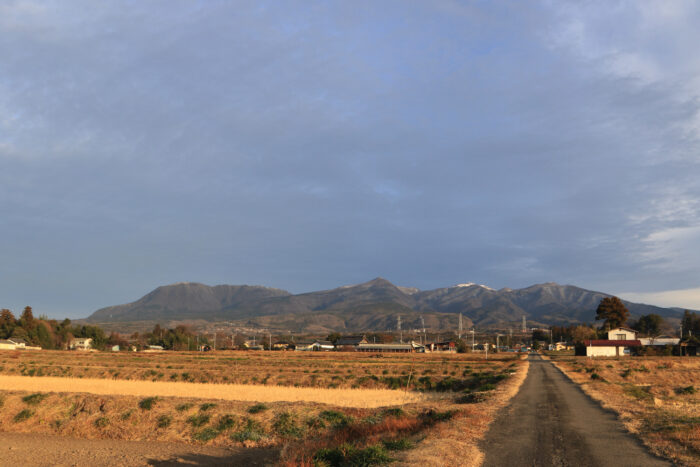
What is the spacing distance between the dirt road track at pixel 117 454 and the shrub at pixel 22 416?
3627 millimetres

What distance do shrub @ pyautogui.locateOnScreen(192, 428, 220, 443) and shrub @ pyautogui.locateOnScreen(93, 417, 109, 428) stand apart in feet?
19.0

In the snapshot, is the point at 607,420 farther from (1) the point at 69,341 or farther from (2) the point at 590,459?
(1) the point at 69,341

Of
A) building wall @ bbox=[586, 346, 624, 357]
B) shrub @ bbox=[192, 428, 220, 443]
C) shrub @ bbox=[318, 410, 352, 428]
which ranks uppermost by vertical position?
shrub @ bbox=[318, 410, 352, 428]

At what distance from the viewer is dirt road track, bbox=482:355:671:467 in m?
16.1

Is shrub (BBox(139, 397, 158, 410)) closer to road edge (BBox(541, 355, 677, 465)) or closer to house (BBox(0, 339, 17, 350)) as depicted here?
road edge (BBox(541, 355, 677, 465))

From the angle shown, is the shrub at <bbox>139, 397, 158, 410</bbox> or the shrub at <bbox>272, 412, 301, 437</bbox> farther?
the shrub at <bbox>139, 397, 158, 410</bbox>

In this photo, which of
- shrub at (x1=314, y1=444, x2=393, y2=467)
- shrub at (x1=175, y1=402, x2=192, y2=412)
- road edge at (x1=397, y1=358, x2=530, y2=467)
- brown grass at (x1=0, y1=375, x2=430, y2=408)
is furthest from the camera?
brown grass at (x1=0, y1=375, x2=430, y2=408)

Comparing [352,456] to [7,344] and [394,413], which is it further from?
[7,344]

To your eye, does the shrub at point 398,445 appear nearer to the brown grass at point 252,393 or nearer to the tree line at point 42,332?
the brown grass at point 252,393

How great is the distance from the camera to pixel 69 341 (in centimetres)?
16712

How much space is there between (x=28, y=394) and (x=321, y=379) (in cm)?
2758

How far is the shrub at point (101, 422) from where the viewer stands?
1084 inches

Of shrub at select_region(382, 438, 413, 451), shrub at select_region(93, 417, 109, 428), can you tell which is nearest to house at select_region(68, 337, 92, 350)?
shrub at select_region(93, 417, 109, 428)

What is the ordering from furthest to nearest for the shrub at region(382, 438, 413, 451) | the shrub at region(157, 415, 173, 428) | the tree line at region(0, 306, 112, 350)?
the tree line at region(0, 306, 112, 350) < the shrub at region(157, 415, 173, 428) < the shrub at region(382, 438, 413, 451)
